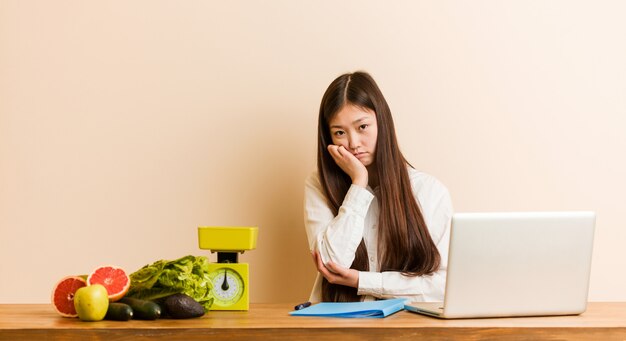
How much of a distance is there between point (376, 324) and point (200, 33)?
5.46 feet

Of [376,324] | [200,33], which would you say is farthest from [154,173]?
[376,324]

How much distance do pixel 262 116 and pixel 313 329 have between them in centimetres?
146

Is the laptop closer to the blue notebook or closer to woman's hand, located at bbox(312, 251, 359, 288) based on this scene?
the blue notebook

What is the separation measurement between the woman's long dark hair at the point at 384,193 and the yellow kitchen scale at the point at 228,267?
57cm

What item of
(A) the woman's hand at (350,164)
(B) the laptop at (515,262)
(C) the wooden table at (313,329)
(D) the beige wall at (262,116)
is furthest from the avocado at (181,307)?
(D) the beige wall at (262,116)

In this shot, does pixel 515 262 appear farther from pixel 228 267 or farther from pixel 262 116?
pixel 262 116

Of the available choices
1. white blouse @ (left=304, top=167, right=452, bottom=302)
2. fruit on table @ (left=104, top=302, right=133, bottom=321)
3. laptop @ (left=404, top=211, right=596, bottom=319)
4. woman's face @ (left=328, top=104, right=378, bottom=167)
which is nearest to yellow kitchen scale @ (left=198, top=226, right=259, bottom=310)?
fruit on table @ (left=104, top=302, right=133, bottom=321)

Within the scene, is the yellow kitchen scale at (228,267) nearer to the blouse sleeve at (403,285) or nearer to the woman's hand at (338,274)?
the woman's hand at (338,274)

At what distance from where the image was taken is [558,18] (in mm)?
3314

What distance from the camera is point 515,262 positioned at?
199 cm

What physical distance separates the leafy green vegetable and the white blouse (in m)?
0.61

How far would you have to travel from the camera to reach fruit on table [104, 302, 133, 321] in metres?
1.95

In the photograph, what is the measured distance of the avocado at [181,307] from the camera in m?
2.00

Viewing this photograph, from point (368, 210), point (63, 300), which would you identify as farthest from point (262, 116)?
point (63, 300)
